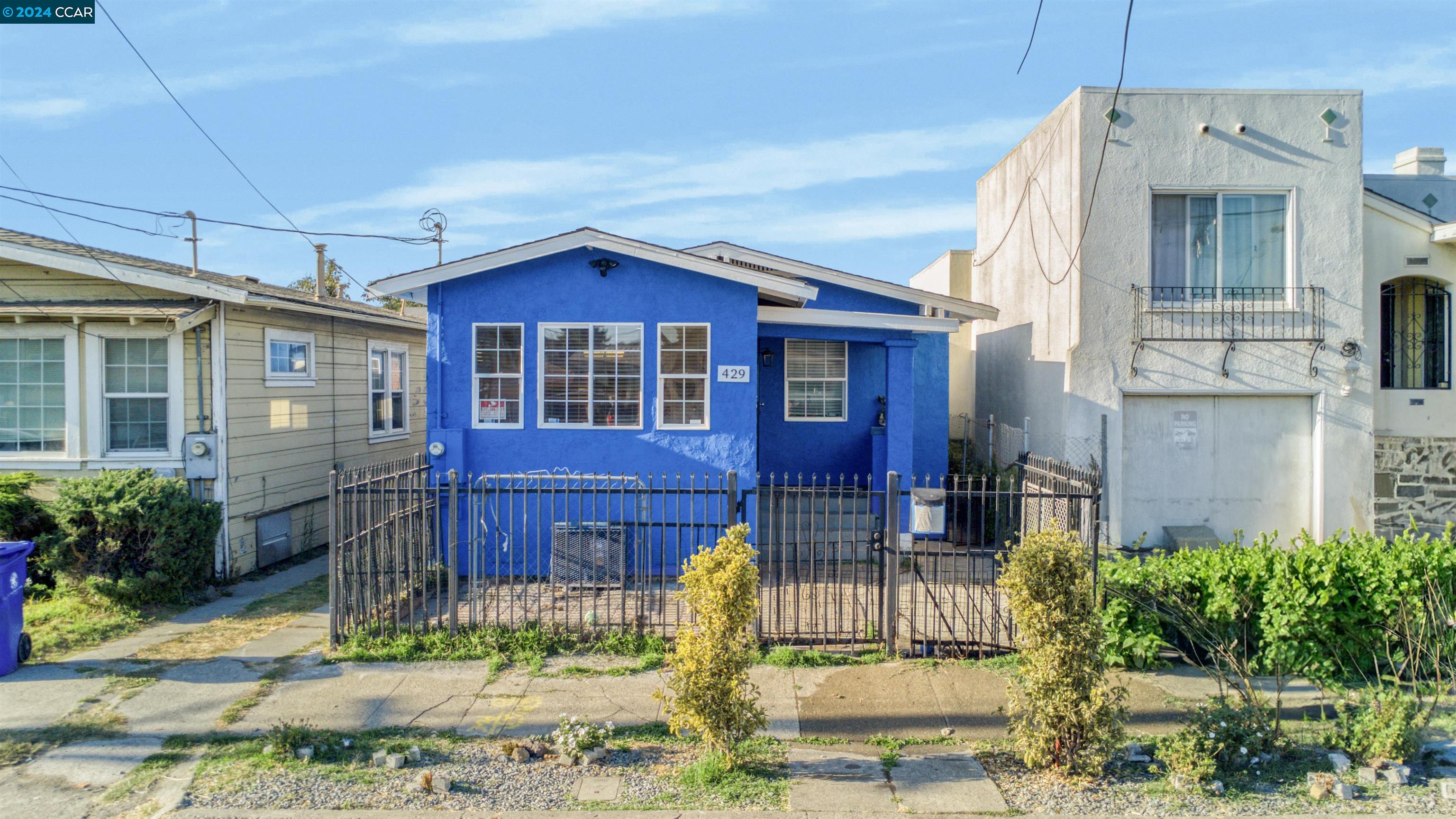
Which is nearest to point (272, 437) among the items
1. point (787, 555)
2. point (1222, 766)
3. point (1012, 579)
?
point (787, 555)

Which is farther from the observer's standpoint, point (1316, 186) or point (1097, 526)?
point (1316, 186)

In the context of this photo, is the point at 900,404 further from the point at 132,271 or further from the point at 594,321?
the point at 132,271

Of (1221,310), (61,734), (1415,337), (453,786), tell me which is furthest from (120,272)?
(1415,337)

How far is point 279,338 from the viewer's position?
491 inches

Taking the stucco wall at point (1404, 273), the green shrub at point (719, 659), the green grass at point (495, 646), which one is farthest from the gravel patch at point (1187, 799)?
the stucco wall at point (1404, 273)

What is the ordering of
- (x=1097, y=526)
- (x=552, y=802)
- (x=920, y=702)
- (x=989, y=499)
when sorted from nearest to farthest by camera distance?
1. (x=552, y=802)
2. (x=920, y=702)
3. (x=1097, y=526)
4. (x=989, y=499)

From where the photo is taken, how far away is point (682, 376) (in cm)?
1137

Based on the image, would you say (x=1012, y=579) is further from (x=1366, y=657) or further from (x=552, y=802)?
(x=1366, y=657)

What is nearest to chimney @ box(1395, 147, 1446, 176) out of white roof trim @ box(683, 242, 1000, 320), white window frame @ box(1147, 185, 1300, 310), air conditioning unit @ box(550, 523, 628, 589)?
white window frame @ box(1147, 185, 1300, 310)

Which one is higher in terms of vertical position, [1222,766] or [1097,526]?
[1097,526]

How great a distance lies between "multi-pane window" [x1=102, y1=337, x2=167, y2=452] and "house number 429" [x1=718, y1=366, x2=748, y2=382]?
6.69 m

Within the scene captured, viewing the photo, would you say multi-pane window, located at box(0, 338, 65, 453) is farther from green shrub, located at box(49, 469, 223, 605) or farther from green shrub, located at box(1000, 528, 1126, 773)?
green shrub, located at box(1000, 528, 1126, 773)

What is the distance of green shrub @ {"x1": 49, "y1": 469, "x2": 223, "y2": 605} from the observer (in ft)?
31.4

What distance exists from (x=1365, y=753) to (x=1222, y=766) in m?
0.95
